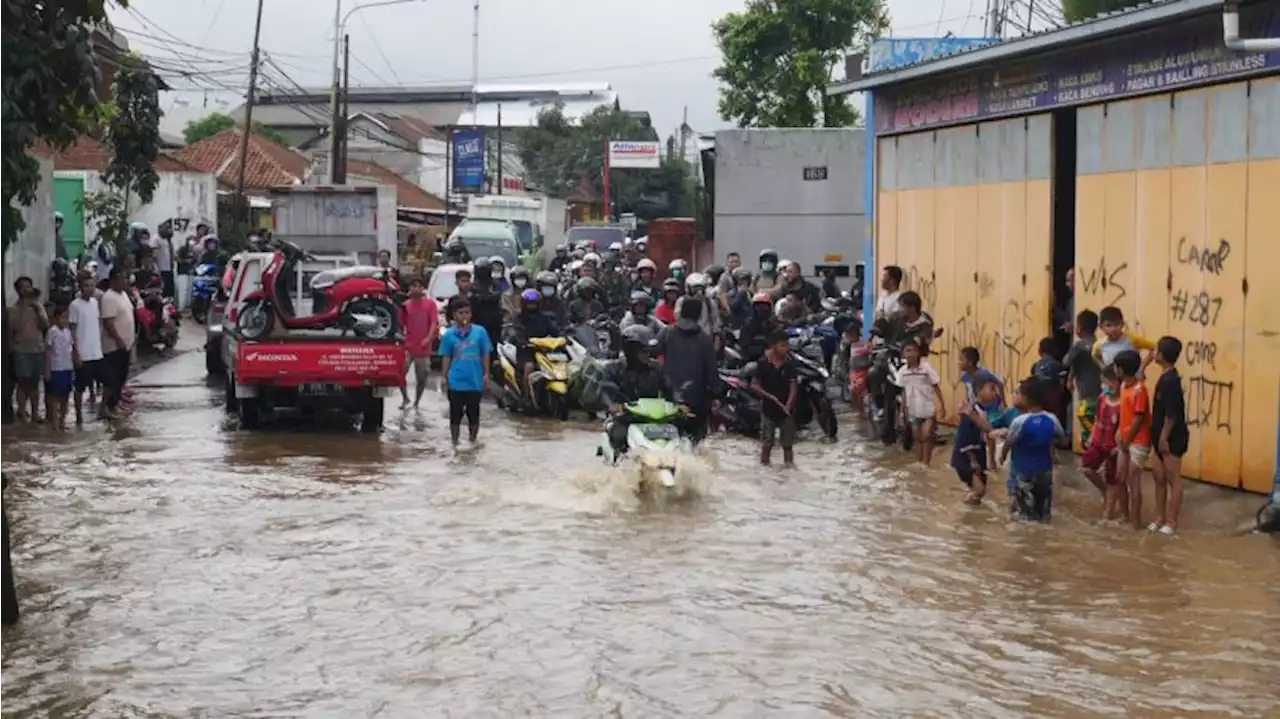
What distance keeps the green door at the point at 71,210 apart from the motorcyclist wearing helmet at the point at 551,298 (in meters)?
A: 13.4

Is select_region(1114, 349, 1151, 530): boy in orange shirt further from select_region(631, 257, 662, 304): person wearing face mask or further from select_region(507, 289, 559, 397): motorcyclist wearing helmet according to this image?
select_region(631, 257, 662, 304): person wearing face mask

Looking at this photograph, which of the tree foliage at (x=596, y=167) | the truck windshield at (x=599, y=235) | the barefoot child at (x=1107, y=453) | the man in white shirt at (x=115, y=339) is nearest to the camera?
the barefoot child at (x=1107, y=453)

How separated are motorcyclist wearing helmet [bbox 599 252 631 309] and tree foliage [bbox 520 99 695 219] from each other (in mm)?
49143

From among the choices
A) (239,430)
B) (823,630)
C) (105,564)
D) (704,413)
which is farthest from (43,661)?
(239,430)

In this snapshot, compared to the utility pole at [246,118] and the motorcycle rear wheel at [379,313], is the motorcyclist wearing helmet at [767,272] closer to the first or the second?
the motorcycle rear wheel at [379,313]

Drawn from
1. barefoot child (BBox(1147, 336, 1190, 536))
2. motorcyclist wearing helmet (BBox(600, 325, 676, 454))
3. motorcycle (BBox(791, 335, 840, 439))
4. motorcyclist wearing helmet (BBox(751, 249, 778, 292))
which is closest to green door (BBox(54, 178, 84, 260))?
motorcyclist wearing helmet (BBox(751, 249, 778, 292))

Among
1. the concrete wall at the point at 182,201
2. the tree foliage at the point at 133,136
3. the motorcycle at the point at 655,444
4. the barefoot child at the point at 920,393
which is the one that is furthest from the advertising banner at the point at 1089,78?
the concrete wall at the point at 182,201

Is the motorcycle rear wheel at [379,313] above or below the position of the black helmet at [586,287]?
below

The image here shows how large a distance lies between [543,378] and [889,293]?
4.23 metres

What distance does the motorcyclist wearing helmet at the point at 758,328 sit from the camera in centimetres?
1894

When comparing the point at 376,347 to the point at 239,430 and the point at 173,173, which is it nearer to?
the point at 239,430

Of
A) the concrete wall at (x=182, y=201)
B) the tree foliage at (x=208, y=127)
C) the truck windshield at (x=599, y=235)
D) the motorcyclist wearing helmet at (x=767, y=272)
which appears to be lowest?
the motorcyclist wearing helmet at (x=767, y=272)

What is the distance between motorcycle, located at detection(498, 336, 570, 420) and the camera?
20.3m

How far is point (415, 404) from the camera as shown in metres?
21.4
